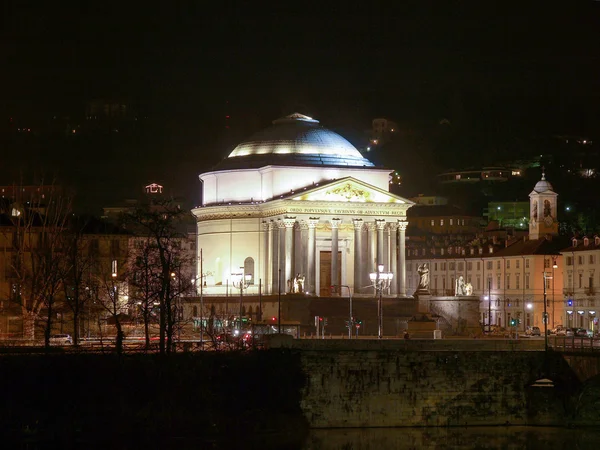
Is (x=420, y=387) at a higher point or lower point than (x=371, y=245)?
→ lower

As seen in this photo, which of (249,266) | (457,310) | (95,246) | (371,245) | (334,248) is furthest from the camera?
(95,246)

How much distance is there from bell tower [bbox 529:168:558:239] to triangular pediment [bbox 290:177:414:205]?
32.8m

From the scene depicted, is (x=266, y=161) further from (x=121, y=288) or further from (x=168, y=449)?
(x=168, y=449)

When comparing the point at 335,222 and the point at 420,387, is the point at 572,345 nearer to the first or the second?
the point at 420,387

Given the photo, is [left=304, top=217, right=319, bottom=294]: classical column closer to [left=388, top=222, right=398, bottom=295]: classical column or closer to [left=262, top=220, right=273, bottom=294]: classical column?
[left=262, top=220, right=273, bottom=294]: classical column

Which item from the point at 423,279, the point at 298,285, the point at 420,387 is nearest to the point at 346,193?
the point at 298,285

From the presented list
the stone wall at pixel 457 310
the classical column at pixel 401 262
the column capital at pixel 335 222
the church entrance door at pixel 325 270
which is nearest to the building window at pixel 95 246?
the church entrance door at pixel 325 270

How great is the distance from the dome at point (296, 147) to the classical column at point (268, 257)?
19.2ft

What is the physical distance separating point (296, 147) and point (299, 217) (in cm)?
1039

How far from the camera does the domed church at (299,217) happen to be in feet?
422

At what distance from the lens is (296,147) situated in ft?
A: 449

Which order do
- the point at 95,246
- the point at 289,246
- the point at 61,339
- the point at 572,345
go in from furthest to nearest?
the point at 95,246
the point at 289,246
the point at 61,339
the point at 572,345

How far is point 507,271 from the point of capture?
518ft

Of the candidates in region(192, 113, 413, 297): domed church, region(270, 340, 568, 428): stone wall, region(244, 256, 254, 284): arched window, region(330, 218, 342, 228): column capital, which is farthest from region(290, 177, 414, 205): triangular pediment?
region(270, 340, 568, 428): stone wall
